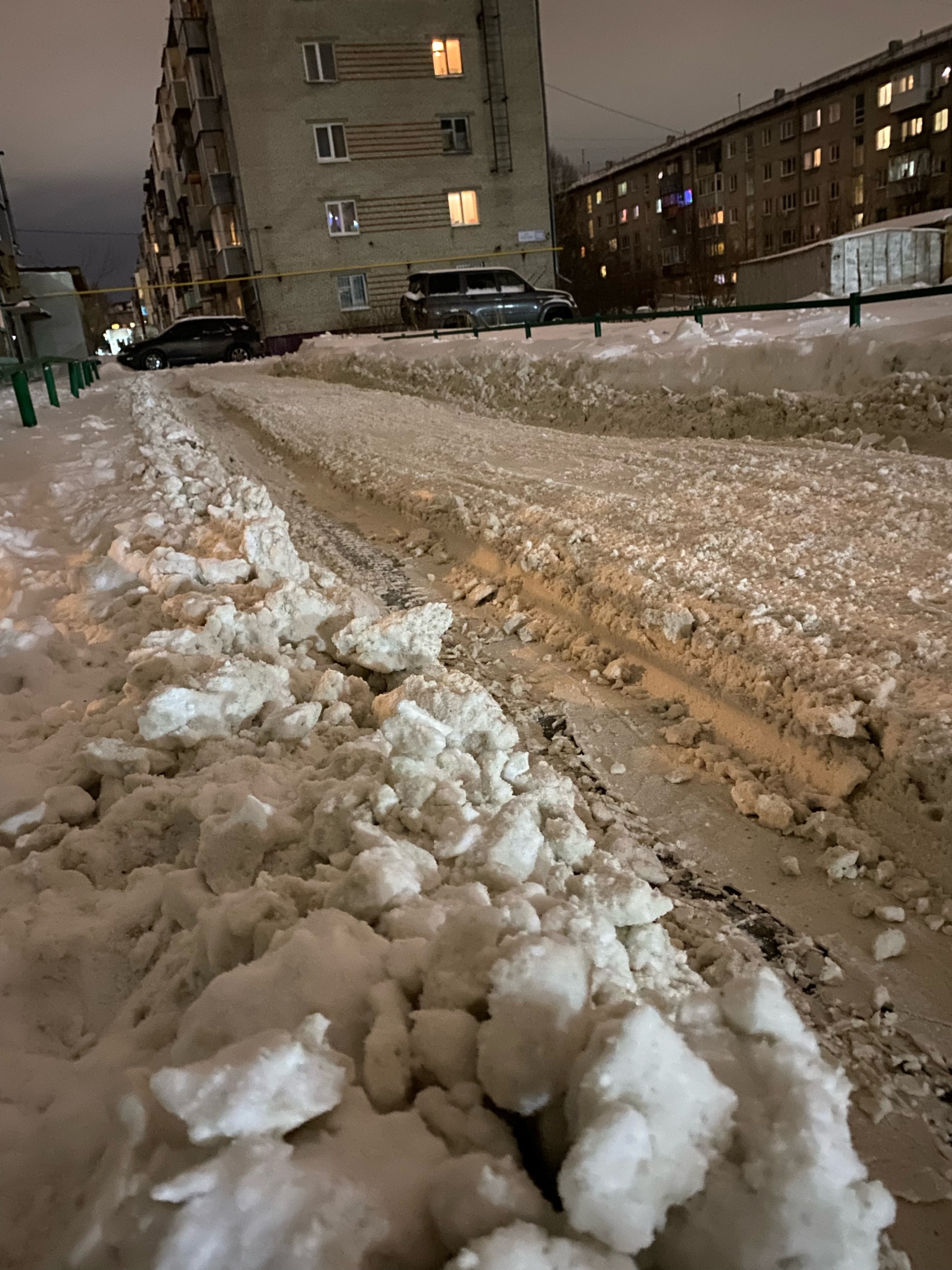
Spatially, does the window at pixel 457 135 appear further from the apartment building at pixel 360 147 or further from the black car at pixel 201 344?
the black car at pixel 201 344

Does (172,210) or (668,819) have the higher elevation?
(172,210)

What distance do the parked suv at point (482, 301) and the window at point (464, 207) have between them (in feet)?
32.9

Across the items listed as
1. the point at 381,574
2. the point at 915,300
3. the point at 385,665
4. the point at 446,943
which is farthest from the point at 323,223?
the point at 446,943

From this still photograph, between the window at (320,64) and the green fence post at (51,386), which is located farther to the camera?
the window at (320,64)

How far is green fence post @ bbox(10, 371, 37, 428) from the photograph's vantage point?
31.9ft

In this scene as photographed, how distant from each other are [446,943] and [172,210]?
2061 inches

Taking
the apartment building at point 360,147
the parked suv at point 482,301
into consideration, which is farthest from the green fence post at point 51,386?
the apartment building at point 360,147

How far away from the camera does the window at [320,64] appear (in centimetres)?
2723

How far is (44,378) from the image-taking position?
15094 mm

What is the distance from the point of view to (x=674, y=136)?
5209cm

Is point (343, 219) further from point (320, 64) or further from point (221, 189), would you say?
point (320, 64)

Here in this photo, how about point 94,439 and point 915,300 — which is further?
point 915,300

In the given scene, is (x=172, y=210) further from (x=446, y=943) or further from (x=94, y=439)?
(x=446, y=943)

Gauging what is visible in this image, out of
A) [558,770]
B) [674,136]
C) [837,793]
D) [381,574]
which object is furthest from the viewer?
[674,136]
